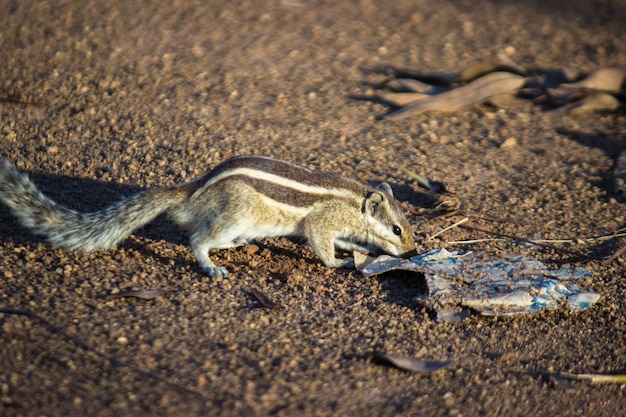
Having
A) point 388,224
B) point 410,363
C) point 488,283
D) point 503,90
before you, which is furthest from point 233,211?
point 503,90

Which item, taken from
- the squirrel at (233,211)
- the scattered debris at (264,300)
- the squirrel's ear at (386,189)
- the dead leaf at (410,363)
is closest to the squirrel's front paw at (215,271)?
the squirrel at (233,211)

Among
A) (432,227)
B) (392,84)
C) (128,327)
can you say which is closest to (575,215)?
(432,227)

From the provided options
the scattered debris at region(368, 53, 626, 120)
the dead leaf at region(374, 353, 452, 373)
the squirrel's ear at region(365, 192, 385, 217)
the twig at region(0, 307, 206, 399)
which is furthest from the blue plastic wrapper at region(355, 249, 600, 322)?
the scattered debris at region(368, 53, 626, 120)

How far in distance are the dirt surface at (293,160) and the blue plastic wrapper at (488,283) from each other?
0.12m

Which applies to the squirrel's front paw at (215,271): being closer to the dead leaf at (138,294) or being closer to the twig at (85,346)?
the dead leaf at (138,294)

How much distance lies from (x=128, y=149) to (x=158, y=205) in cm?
215

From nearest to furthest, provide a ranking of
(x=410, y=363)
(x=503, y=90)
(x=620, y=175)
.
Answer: (x=410, y=363) < (x=620, y=175) < (x=503, y=90)

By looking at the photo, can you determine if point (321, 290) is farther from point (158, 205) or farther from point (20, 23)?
point (20, 23)

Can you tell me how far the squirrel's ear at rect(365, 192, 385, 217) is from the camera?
625 cm

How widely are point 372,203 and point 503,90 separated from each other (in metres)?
4.08

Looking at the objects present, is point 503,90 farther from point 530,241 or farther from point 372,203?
point 372,203

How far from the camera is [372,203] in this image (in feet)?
20.7

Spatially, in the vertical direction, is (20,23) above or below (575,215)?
above

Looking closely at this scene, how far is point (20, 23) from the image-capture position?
10617 mm
